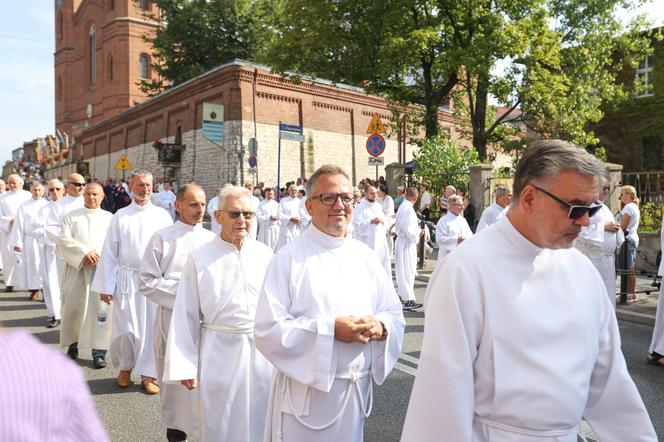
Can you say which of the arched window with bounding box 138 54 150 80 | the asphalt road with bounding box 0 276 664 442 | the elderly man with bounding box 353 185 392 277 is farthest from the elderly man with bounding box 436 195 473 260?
the arched window with bounding box 138 54 150 80

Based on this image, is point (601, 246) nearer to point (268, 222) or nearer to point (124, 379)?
point (124, 379)

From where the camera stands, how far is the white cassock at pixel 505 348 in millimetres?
2131

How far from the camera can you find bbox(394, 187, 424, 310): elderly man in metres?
10.9

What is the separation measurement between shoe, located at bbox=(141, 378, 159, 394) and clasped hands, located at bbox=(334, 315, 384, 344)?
135 inches

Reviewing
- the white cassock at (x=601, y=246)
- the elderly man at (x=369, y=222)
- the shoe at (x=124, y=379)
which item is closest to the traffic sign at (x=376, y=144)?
the elderly man at (x=369, y=222)

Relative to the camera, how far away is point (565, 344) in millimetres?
2205

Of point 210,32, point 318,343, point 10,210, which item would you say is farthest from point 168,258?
point 210,32

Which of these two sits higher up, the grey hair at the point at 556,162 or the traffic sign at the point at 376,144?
the traffic sign at the point at 376,144

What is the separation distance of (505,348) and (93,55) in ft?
212


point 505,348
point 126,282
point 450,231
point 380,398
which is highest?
point 450,231

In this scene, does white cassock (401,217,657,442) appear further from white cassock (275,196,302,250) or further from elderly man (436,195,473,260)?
white cassock (275,196,302,250)

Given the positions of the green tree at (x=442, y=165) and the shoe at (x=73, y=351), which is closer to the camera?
the shoe at (x=73, y=351)

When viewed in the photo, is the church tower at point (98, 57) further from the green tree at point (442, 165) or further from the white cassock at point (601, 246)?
the white cassock at point (601, 246)

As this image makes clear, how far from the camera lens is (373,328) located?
3041mm
